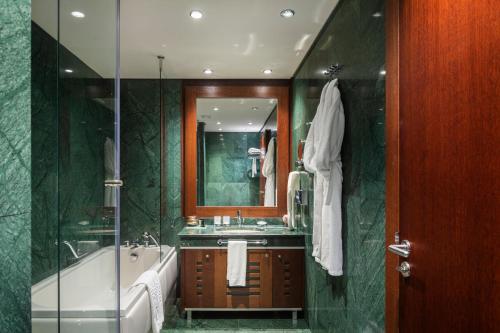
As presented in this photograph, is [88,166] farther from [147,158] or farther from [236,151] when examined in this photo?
[236,151]

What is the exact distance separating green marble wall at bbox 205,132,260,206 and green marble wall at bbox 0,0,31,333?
293 cm

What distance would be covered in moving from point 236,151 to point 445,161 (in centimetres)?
286

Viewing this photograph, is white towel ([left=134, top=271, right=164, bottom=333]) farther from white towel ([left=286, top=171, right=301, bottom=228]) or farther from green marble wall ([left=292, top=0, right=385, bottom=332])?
white towel ([left=286, top=171, right=301, bottom=228])

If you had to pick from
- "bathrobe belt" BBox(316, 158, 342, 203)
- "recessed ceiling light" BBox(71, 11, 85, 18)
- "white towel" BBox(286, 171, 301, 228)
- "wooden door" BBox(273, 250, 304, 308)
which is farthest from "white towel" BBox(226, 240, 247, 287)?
"recessed ceiling light" BBox(71, 11, 85, 18)

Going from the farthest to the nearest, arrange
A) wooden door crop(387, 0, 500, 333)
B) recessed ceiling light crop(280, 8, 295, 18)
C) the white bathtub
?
recessed ceiling light crop(280, 8, 295, 18) < the white bathtub < wooden door crop(387, 0, 500, 333)

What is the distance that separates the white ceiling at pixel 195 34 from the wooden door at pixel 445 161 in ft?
3.47

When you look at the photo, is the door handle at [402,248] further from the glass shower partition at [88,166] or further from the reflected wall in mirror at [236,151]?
the reflected wall in mirror at [236,151]

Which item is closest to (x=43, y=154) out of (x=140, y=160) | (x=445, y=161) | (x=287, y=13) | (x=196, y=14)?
(x=445, y=161)

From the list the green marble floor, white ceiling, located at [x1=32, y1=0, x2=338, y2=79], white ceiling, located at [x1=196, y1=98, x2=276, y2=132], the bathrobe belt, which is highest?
white ceiling, located at [x1=32, y1=0, x2=338, y2=79]

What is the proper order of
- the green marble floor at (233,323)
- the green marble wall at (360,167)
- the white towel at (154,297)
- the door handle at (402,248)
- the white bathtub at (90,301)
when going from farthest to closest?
1. the green marble floor at (233,323)
2. the white towel at (154,297)
3. the green marble wall at (360,167)
4. the door handle at (402,248)
5. the white bathtub at (90,301)

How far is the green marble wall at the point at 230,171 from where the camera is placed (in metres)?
3.72

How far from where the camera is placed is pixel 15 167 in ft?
2.45

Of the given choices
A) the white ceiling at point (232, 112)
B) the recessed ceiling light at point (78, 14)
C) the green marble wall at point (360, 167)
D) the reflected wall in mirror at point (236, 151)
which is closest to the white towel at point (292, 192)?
the reflected wall in mirror at point (236, 151)

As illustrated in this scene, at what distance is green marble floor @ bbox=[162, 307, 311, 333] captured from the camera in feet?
9.66
